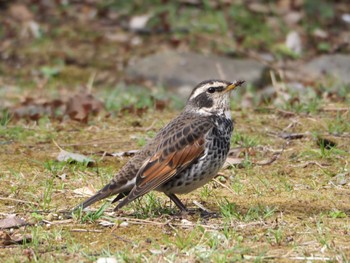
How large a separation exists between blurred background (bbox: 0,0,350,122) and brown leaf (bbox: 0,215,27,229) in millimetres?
4149

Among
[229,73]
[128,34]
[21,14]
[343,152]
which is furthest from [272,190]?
[21,14]

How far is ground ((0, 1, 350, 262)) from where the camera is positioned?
583cm

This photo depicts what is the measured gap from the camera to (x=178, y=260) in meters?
5.52

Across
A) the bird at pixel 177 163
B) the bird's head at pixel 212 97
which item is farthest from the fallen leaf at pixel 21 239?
the bird's head at pixel 212 97

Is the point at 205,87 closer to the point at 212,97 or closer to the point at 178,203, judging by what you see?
the point at 212,97

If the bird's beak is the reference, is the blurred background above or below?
below

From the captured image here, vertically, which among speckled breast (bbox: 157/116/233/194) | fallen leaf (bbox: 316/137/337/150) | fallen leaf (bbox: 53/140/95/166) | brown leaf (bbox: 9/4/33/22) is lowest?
brown leaf (bbox: 9/4/33/22)

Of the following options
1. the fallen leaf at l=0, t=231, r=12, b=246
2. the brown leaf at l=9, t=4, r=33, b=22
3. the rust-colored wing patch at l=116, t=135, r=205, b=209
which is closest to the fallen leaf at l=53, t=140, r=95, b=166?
the rust-colored wing patch at l=116, t=135, r=205, b=209

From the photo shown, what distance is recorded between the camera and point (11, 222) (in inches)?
251

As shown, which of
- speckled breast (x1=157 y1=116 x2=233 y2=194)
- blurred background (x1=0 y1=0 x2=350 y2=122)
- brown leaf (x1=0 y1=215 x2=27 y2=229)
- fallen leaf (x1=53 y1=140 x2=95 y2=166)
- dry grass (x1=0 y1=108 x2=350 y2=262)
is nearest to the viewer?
dry grass (x1=0 y1=108 x2=350 y2=262)


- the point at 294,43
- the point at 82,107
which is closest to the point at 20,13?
the point at 294,43

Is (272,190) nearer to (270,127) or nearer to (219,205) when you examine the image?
(219,205)

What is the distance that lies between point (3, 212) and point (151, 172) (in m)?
1.36

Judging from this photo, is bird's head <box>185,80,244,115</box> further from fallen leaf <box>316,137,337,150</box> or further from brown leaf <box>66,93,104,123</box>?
brown leaf <box>66,93,104,123</box>
